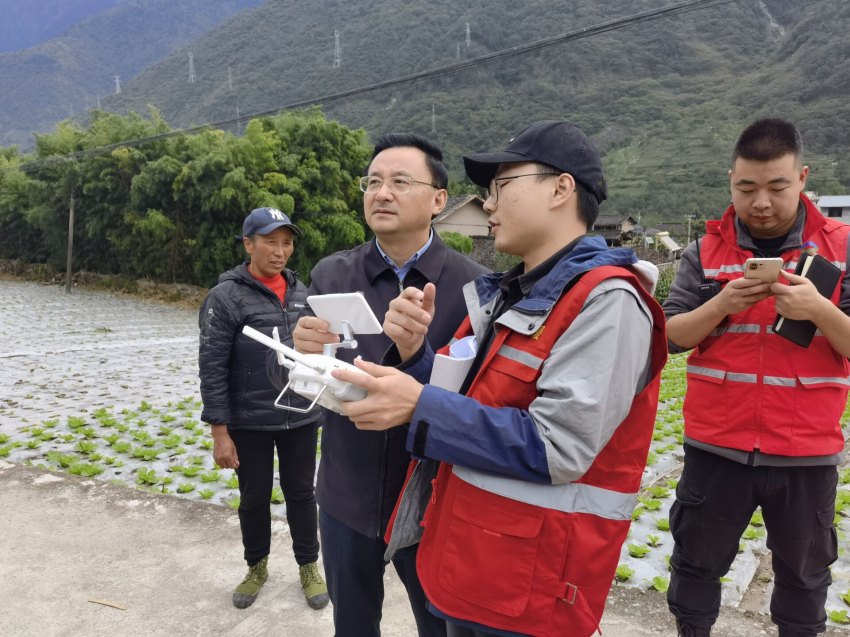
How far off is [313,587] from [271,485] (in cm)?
53

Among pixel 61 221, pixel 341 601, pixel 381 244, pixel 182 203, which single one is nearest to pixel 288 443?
pixel 341 601

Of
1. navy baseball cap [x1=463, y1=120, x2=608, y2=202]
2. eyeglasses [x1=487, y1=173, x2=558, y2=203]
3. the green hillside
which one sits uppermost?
the green hillside

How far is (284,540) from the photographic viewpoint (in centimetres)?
358

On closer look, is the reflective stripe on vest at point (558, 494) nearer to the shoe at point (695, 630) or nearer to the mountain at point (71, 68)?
the shoe at point (695, 630)

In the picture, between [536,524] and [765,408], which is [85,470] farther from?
[765,408]

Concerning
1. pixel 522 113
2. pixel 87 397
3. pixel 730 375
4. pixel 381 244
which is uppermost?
pixel 522 113

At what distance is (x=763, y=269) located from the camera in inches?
74.8

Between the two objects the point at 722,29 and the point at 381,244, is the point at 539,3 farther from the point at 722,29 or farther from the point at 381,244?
the point at 381,244

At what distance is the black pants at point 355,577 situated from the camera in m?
2.01

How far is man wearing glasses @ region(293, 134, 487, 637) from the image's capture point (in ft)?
6.40

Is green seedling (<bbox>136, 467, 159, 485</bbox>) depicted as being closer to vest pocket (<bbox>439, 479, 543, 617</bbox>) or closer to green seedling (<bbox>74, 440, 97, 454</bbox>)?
green seedling (<bbox>74, 440, 97, 454</bbox>)

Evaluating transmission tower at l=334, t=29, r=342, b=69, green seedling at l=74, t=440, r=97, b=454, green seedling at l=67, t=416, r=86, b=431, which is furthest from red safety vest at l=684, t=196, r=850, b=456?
transmission tower at l=334, t=29, r=342, b=69

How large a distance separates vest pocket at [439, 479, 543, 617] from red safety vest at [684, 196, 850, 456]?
1.22 m

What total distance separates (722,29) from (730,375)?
107 m
